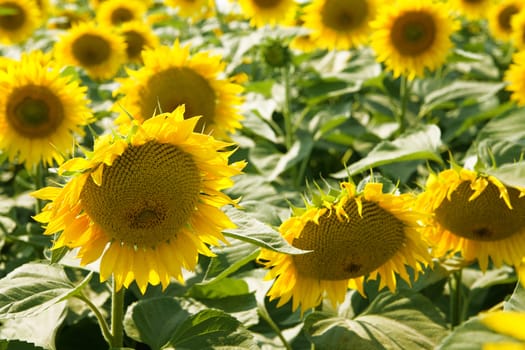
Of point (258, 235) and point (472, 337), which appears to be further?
point (258, 235)

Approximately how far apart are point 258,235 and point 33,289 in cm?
51

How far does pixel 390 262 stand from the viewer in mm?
1825

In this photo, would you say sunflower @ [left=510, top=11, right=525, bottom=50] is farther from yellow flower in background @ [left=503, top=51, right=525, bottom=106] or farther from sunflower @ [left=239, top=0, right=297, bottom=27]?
sunflower @ [left=239, top=0, right=297, bottom=27]

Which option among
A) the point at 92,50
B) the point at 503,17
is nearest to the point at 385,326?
the point at 92,50

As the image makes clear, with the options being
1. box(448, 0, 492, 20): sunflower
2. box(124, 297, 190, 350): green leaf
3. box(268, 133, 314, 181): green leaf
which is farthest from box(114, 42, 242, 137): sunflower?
box(448, 0, 492, 20): sunflower

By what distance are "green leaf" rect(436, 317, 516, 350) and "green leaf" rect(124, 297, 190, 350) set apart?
0.84 metres

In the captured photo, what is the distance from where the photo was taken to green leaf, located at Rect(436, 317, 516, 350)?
1.09m

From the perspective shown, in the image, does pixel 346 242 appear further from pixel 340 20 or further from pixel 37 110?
pixel 340 20

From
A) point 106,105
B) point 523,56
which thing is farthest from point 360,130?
point 106,105

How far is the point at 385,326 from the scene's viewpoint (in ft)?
5.77

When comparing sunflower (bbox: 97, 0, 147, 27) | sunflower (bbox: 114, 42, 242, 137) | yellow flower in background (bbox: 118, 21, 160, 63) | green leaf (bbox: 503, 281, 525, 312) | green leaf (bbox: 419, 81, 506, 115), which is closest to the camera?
green leaf (bbox: 503, 281, 525, 312)

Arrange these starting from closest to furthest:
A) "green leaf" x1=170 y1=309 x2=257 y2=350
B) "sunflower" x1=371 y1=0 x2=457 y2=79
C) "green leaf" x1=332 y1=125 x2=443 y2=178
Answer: "green leaf" x1=170 y1=309 x2=257 y2=350 < "green leaf" x1=332 y1=125 x2=443 y2=178 < "sunflower" x1=371 y1=0 x2=457 y2=79

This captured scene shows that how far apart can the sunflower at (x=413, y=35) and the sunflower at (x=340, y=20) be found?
548mm

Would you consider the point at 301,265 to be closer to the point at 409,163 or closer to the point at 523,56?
the point at 409,163
